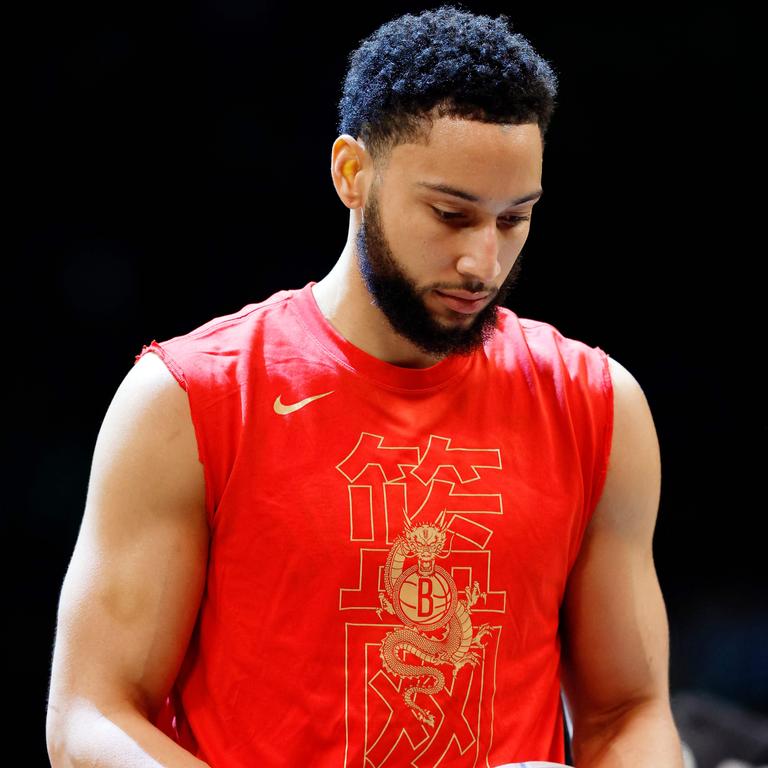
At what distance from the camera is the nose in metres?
1.36

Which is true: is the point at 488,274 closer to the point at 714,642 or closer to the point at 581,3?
the point at 581,3

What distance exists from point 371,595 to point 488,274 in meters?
0.41

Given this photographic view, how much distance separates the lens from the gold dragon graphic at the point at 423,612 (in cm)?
139

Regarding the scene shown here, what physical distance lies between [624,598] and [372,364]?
45cm

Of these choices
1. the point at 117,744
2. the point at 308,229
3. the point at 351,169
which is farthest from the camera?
the point at 308,229

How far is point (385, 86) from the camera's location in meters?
1.41

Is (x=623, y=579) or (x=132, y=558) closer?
(x=132, y=558)

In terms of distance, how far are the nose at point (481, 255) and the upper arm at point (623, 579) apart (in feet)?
0.90

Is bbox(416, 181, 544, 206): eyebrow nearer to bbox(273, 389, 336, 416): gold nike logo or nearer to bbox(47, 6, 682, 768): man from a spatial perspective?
bbox(47, 6, 682, 768): man

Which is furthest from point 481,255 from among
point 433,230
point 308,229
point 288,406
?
point 308,229

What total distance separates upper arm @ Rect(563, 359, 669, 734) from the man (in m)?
0.03

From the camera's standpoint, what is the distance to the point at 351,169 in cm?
145

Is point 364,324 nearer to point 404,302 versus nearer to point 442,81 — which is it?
point 404,302

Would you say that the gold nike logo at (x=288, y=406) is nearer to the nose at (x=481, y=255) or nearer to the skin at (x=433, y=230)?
the skin at (x=433, y=230)
